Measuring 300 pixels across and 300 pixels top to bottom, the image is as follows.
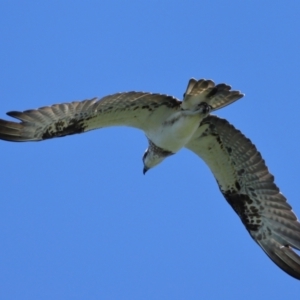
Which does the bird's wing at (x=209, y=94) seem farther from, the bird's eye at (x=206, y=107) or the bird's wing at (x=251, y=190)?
the bird's wing at (x=251, y=190)

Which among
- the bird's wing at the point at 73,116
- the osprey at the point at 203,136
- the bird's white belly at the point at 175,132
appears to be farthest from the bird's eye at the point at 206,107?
the bird's wing at the point at 73,116

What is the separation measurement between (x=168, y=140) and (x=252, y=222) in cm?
185

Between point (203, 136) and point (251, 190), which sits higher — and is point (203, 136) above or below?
above

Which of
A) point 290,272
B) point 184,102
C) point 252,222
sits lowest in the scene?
point 290,272

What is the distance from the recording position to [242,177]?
13.6 m

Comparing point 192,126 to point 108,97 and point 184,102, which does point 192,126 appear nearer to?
point 184,102

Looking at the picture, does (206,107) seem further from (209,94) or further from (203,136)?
(203,136)

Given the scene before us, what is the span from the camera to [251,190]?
44.9ft

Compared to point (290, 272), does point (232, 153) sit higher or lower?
higher

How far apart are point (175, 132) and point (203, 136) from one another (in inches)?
21.3

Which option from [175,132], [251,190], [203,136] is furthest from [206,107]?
[251,190]

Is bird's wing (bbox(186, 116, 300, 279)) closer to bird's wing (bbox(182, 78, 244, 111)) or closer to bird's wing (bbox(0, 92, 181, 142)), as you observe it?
bird's wing (bbox(182, 78, 244, 111))

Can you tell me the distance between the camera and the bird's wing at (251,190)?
517 inches

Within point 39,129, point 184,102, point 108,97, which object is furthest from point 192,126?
point 39,129
